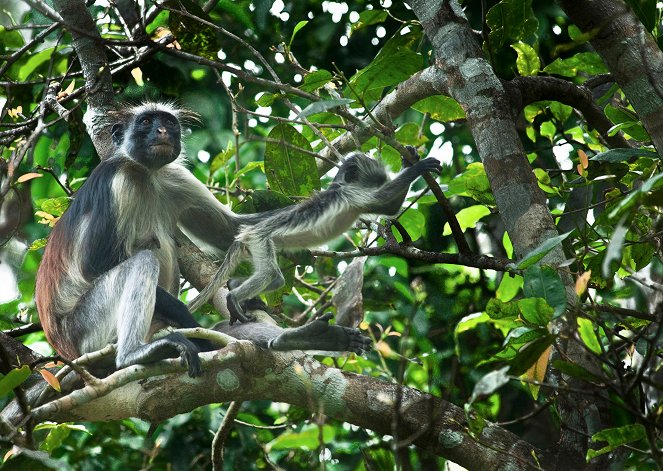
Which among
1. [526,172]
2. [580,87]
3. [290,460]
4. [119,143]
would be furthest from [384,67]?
[290,460]

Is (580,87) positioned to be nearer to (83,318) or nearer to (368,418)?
(368,418)

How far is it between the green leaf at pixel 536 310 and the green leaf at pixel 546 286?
4 centimetres

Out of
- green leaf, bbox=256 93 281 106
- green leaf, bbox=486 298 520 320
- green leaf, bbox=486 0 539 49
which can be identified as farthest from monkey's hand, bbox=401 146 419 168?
green leaf, bbox=486 298 520 320

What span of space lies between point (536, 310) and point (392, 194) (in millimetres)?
1852

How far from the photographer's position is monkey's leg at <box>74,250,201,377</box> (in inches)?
158

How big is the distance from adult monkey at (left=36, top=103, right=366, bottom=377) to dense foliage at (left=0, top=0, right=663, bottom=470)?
0.24 meters

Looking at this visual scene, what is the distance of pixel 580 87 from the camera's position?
4.18m

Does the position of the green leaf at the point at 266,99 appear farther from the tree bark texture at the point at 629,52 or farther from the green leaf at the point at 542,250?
the green leaf at the point at 542,250

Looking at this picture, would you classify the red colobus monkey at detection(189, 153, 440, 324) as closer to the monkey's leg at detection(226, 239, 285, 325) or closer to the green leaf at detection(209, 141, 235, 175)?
the monkey's leg at detection(226, 239, 285, 325)

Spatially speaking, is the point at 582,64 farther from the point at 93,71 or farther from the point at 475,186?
the point at 93,71

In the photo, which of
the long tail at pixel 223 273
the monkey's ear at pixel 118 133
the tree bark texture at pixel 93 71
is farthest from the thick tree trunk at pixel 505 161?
the tree bark texture at pixel 93 71

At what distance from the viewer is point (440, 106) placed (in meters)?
4.33

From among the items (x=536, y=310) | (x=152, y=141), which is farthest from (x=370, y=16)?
(x=536, y=310)

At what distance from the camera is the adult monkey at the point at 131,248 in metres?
4.28
